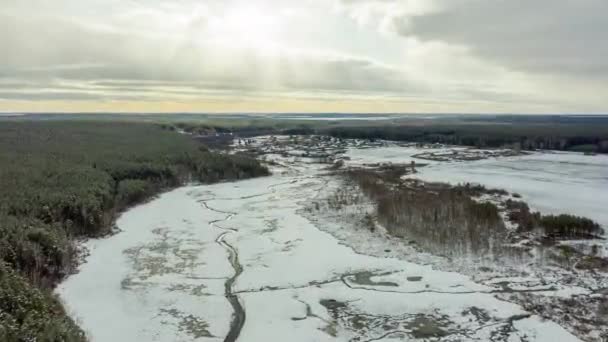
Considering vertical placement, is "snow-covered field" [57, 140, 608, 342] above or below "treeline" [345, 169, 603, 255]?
below

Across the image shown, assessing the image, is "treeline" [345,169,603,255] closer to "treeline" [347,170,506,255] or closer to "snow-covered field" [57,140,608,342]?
"treeline" [347,170,506,255]

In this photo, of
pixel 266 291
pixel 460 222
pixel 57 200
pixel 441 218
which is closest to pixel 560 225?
pixel 460 222

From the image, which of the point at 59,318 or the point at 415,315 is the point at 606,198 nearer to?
the point at 415,315

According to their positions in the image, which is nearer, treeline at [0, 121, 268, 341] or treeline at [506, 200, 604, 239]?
treeline at [0, 121, 268, 341]

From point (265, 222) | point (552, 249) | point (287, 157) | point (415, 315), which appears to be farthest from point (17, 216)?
point (287, 157)

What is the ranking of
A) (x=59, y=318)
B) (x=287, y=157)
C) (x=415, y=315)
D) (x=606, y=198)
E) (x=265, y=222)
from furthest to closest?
(x=287, y=157)
(x=606, y=198)
(x=265, y=222)
(x=415, y=315)
(x=59, y=318)

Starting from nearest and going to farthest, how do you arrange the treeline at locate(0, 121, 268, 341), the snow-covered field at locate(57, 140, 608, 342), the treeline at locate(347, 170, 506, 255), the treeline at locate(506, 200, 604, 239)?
the treeline at locate(0, 121, 268, 341), the snow-covered field at locate(57, 140, 608, 342), the treeline at locate(347, 170, 506, 255), the treeline at locate(506, 200, 604, 239)

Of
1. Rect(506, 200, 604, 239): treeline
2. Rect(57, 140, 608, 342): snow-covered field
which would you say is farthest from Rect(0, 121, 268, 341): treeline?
Rect(506, 200, 604, 239): treeline

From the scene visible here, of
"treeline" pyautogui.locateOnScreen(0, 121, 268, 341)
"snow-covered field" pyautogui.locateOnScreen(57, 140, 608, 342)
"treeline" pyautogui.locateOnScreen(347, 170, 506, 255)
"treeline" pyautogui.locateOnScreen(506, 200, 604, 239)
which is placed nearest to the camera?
"treeline" pyautogui.locateOnScreen(0, 121, 268, 341)
